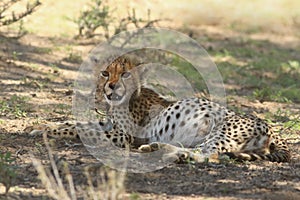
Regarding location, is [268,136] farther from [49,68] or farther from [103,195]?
[49,68]

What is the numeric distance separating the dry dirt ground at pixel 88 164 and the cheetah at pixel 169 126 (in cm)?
25

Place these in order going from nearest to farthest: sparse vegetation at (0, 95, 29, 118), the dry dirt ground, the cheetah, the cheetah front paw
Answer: the dry dirt ground
the cheetah front paw
the cheetah
sparse vegetation at (0, 95, 29, 118)

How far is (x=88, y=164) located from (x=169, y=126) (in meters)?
1.29

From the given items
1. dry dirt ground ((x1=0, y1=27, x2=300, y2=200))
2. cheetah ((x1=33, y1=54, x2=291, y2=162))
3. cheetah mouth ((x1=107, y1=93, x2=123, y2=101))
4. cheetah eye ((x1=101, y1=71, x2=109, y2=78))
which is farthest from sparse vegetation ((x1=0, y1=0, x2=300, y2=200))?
cheetah eye ((x1=101, y1=71, x2=109, y2=78))

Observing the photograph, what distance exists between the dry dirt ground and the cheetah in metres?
0.25

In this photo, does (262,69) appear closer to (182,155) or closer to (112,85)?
(112,85)

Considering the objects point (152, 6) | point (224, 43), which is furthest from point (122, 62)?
point (152, 6)

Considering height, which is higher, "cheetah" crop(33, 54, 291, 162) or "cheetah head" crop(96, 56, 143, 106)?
"cheetah head" crop(96, 56, 143, 106)

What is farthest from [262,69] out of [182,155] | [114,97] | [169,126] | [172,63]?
[182,155]

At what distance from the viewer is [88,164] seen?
18.1 feet

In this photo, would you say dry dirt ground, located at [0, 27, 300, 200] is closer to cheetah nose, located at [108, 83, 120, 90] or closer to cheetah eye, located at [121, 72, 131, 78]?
cheetah nose, located at [108, 83, 120, 90]

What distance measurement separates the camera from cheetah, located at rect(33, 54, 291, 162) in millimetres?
6121

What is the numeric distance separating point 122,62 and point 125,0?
7.08 meters

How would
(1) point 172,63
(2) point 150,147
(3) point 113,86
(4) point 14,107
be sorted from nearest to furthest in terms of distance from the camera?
1. (2) point 150,147
2. (3) point 113,86
3. (4) point 14,107
4. (1) point 172,63
